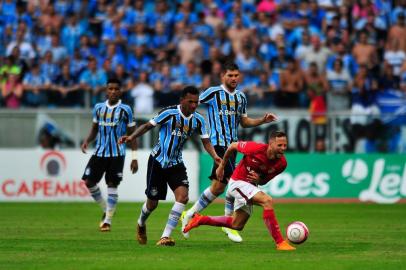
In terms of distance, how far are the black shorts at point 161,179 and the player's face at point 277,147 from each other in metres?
1.29

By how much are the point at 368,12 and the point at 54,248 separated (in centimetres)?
1760

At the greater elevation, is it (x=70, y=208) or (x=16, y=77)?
(x=16, y=77)

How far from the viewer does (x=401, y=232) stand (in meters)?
16.0

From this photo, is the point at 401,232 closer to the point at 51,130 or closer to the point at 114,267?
the point at 114,267

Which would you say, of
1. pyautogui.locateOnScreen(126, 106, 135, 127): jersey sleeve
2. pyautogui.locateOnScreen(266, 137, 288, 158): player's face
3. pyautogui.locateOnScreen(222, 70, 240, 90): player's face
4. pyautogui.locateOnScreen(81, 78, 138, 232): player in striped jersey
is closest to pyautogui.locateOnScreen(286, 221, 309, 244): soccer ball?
pyautogui.locateOnScreen(266, 137, 288, 158): player's face

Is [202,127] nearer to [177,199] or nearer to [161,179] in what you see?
[161,179]

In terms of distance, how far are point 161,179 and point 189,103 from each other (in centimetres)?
116

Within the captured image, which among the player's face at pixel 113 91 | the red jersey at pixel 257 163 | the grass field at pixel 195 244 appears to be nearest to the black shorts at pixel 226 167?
the grass field at pixel 195 244

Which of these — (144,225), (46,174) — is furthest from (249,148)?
(46,174)

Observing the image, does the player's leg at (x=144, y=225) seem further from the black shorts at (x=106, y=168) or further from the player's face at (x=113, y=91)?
the black shorts at (x=106, y=168)

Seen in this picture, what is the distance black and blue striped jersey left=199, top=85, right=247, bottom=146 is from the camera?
51.0ft

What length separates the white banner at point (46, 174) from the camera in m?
24.3

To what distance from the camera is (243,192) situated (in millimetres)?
13516

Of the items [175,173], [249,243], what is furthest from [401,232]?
[175,173]
